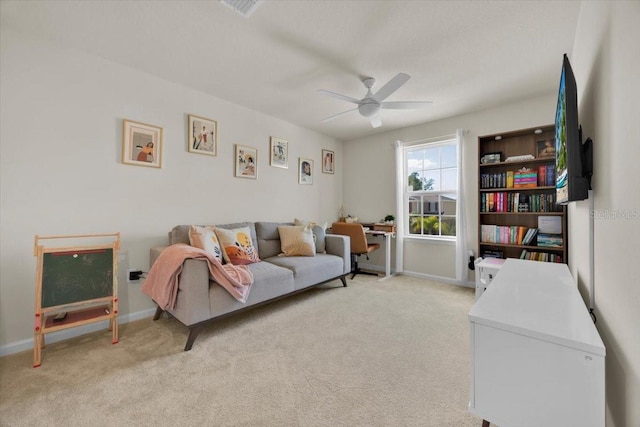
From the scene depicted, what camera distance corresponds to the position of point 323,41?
211 centimetres

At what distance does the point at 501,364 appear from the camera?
90cm

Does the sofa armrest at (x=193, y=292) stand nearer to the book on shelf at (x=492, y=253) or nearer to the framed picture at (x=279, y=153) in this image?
the framed picture at (x=279, y=153)

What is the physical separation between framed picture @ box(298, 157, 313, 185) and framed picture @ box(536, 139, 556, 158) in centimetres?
307

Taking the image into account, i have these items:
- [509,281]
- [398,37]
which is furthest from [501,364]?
[398,37]

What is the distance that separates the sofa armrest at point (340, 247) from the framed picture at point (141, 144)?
87.5 inches

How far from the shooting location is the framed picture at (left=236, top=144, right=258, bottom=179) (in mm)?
3393

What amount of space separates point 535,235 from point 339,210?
9.76 feet

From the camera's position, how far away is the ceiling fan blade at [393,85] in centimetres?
215

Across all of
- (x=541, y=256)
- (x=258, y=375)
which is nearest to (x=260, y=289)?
(x=258, y=375)

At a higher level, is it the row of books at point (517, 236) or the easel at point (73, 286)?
the row of books at point (517, 236)

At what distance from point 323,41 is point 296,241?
2.15 metres

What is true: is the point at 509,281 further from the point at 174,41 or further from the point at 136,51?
the point at 136,51

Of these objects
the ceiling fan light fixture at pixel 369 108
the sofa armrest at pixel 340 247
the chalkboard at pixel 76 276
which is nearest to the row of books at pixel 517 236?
the sofa armrest at pixel 340 247

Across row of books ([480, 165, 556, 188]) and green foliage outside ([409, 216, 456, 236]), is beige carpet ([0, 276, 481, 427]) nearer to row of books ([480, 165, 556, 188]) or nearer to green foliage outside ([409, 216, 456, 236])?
green foliage outside ([409, 216, 456, 236])
